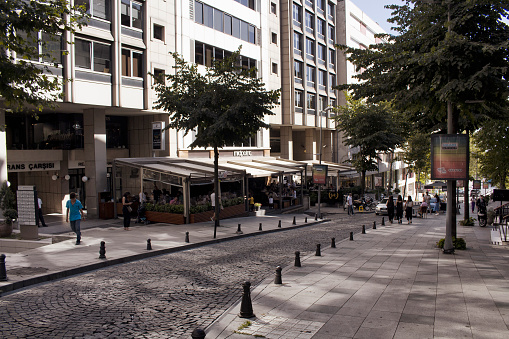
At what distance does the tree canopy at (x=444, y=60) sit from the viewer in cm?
1209

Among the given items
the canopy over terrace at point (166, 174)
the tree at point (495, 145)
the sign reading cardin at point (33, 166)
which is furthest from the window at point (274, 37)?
the sign reading cardin at point (33, 166)

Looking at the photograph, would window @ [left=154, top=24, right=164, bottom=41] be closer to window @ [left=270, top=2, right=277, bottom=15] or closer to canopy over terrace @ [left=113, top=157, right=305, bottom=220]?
canopy over terrace @ [left=113, top=157, right=305, bottom=220]

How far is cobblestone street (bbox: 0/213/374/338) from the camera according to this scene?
716 cm

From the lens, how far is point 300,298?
870 centimetres

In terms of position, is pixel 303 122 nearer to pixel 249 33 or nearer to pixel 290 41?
pixel 290 41

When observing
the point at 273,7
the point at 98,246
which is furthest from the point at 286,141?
the point at 98,246

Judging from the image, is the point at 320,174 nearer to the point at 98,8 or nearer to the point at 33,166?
the point at 98,8

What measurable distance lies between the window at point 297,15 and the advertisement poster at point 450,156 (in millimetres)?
38058

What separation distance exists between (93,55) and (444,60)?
18567 mm

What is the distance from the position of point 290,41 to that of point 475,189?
25587 mm

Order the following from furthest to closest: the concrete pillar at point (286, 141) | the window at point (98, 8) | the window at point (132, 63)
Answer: the concrete pillar at point (286, 141) < the window at point (132, 63) < the window at point (98, 8)

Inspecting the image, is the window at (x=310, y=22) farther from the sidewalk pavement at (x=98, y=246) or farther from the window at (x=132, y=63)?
the sidewalk pavement at (x=98, y=246)

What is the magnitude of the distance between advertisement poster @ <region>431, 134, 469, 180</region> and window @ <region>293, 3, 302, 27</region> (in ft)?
125

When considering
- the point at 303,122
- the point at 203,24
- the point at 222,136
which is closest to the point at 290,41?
the point at 303,122
